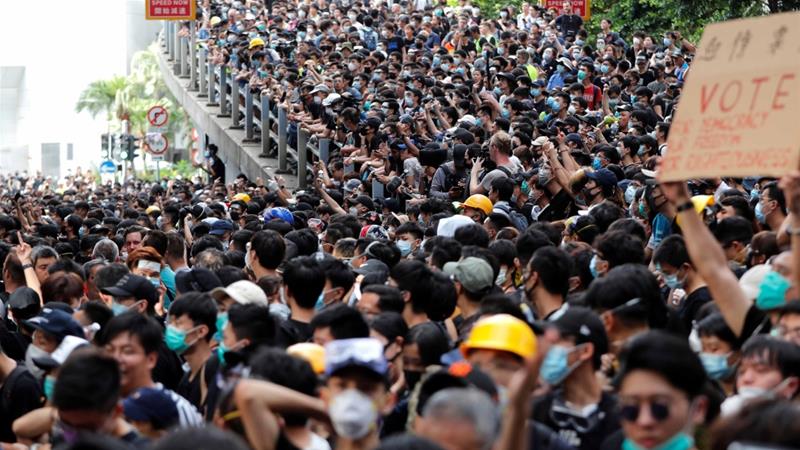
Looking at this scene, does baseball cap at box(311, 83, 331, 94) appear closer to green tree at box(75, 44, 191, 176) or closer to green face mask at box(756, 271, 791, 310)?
green face mask at box(756, 271, 791, 310)

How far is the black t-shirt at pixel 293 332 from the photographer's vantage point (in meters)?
8.03

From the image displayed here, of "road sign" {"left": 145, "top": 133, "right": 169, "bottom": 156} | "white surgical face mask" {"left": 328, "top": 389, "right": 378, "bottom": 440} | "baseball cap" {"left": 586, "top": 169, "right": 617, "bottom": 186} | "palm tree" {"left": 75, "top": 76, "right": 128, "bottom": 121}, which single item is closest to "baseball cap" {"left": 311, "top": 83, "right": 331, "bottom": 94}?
"baseball cap" {"left": 586, "top": 169, "right": 617, "bottom": 186}

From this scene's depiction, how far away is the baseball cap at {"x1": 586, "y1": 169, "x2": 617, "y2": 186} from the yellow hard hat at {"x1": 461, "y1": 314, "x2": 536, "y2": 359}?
21.7 feet

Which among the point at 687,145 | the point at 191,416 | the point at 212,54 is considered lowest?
the point at 191,416

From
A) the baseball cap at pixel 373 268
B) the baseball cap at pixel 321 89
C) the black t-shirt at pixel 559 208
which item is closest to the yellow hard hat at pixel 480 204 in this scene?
the black t-shirt at pixel 559 208

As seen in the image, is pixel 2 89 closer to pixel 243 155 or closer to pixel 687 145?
pixel 243 155

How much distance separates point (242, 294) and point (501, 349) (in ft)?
9.09

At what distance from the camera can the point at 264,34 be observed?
99.7 ft

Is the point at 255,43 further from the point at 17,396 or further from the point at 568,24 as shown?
the point at 17,396

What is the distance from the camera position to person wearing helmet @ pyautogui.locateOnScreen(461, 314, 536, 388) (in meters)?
5.79

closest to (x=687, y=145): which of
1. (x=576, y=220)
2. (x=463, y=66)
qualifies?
(x=576, y=220)

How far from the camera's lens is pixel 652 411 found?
16.2 ft

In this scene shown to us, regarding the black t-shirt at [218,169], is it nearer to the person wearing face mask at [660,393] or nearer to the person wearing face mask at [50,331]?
the person wearing face mask at [50,331]

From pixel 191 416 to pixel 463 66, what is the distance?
18131 millimetres
